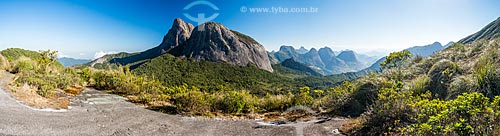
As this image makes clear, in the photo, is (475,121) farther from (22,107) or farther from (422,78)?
(22,107)

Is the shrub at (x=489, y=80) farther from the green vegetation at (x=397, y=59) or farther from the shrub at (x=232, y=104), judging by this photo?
the shrub at (x=232, y=104)

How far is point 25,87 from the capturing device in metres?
8.08

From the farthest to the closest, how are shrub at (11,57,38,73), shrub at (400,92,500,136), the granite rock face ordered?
the granite rock face, shrub at (11,57,38,73), shrub at (400,92,500,136)

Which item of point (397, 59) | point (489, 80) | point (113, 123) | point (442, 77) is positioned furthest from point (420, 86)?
point (113, 123)

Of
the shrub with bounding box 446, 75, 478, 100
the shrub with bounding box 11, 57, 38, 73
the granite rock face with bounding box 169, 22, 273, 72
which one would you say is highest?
the granite rock face with bounding box 169, 22, 273, 72

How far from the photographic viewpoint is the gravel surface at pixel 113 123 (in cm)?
482

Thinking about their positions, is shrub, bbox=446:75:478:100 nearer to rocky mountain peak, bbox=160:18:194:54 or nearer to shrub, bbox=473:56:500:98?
shrub, bbox=473:56:500:98

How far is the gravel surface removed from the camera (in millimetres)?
4820

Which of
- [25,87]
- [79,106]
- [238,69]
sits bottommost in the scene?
[79,106]

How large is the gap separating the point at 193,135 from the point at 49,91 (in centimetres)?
A: 585

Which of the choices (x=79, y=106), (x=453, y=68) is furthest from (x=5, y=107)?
(x=453, y=68)

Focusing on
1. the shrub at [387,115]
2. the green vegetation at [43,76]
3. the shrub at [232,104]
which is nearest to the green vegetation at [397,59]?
the shrub at [387,115]

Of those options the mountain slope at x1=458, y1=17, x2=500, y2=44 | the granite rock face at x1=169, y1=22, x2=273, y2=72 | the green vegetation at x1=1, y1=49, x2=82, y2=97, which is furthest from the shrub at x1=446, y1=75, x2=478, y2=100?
the granite rock face at x1=169, y1=22, x2=273, y2=72

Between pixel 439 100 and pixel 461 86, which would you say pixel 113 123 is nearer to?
pixel 439 100
